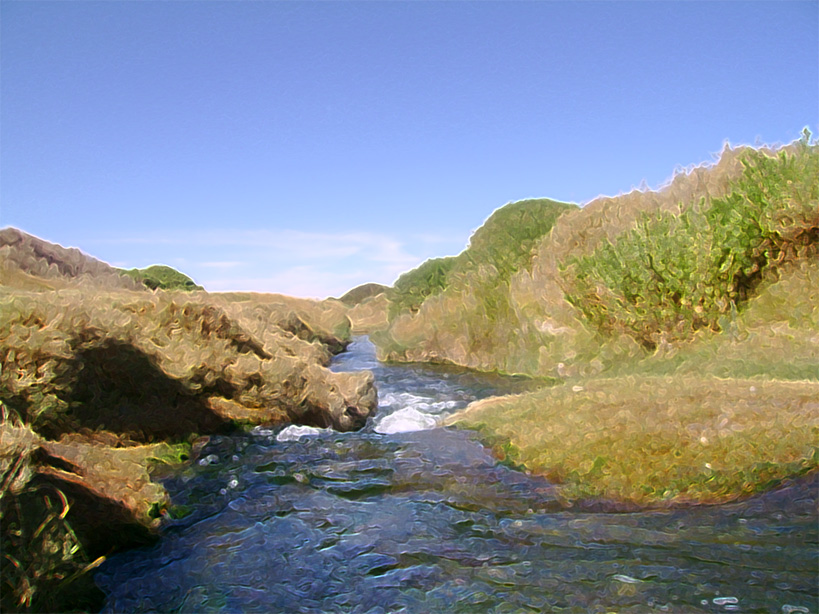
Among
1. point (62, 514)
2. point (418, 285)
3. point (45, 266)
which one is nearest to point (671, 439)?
point (62, 514)

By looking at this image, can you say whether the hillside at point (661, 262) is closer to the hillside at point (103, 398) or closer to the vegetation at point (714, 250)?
the vegetation at point (714, 250)

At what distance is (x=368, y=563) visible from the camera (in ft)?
16.1

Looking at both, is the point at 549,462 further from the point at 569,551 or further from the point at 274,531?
the point at 274,531

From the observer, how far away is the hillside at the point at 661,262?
1409 centimetres

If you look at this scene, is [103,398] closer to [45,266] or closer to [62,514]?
[62,514]

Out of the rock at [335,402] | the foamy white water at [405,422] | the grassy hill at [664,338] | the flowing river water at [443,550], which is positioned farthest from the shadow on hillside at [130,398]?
the grassy hill at [664,338]

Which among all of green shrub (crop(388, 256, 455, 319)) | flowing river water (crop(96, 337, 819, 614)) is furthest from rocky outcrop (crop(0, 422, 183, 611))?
green shrub (crop(388, 256, 455, 319))

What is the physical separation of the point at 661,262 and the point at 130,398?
41.0 ft

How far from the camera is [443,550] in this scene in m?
5.06

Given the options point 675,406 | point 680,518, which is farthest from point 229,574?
point 675,406

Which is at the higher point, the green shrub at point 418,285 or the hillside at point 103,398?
the green shrub at point 418,285

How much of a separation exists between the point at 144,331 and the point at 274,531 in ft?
9.84

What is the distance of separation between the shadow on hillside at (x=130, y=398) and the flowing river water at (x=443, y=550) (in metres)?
0.82

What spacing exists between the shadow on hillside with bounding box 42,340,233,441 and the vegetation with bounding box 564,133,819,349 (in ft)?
36.8
